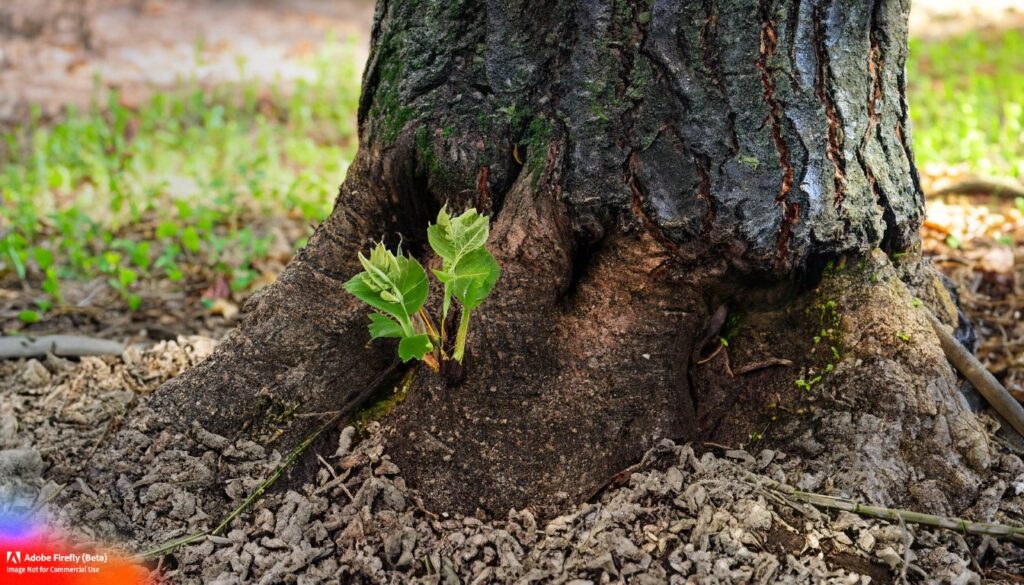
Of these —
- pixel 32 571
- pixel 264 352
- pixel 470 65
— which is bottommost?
pixel 32 571

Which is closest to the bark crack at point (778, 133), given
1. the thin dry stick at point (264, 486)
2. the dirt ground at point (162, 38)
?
the thin dry stick at point (264, 486)

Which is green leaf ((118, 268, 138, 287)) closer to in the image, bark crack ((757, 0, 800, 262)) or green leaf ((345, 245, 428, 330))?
green leaf ((345, 245, 428, 330))

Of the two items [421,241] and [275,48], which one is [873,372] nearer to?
[421,241]

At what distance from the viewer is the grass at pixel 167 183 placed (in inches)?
145

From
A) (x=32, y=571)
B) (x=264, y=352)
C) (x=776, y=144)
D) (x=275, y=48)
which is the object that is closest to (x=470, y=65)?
(x=776, y=144)

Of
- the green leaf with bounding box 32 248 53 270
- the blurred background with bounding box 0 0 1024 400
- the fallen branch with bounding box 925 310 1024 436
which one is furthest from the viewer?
the green leaf with bounding box 32 248 53 270

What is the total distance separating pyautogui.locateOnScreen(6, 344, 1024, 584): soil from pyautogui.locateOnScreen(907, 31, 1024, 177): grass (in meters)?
2.44

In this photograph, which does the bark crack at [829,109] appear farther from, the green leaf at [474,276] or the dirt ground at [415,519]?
the green leaf at [474,276]

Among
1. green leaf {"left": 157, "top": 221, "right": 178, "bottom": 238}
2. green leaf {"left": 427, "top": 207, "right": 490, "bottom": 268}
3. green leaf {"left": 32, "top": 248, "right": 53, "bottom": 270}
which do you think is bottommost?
green leaf {"left": 32, "top": 248, "right": 53, "bottom": 270}

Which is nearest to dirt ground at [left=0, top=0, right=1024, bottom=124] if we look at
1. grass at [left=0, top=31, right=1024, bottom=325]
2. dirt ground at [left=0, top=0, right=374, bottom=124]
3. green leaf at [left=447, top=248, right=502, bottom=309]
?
dirt ground at [left=0, top=0, right=374, bottom=124]

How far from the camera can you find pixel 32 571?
1.95 meters

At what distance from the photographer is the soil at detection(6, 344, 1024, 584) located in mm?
1769

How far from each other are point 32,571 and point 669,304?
1555 mm

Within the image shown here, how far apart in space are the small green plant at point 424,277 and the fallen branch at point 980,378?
45.4 inches
